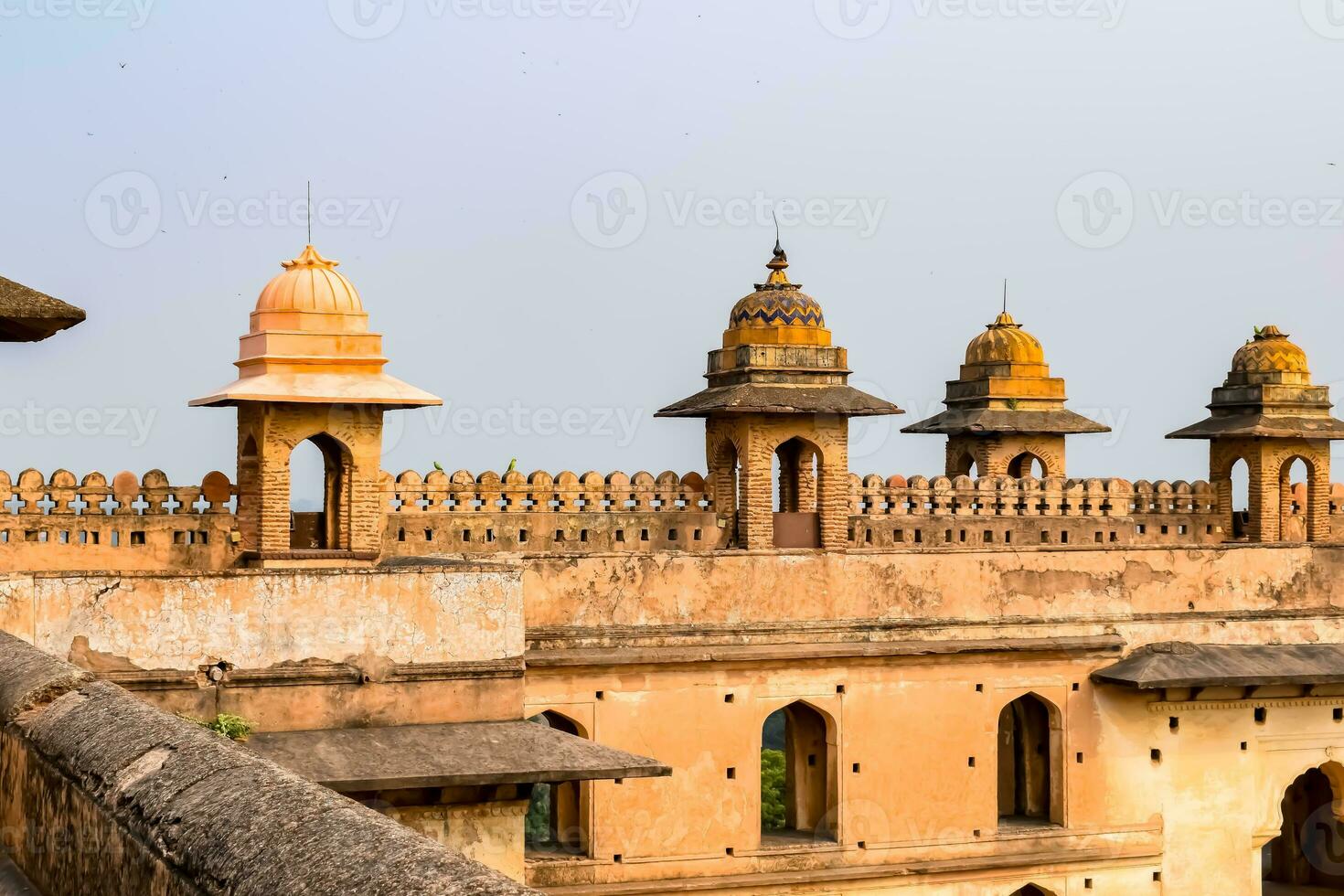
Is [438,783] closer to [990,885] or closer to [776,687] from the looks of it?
[776,687]

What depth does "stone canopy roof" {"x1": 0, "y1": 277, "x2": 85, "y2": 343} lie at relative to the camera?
22.4ft

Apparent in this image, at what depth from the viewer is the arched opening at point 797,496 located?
18203 millimetres

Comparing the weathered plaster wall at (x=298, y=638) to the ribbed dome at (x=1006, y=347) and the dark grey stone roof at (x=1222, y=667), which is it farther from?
the ribbed dome at (x=1006, y=347)

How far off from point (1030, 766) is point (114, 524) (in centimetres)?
899

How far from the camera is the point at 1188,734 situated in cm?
1733

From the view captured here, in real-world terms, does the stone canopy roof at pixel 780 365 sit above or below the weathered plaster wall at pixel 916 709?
above

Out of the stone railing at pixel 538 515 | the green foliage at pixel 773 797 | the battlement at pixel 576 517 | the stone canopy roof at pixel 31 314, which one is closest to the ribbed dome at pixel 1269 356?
the battlement at pixel 576 517

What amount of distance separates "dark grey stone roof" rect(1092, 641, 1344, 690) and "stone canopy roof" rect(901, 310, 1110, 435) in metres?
6.02

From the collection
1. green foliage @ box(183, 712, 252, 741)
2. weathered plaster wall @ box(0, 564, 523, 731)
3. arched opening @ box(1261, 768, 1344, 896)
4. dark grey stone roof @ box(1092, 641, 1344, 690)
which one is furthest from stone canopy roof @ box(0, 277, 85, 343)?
arched opening @ box(1261, 768, 1344, 896)

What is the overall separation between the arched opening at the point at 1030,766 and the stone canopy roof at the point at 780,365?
3298 millimetres

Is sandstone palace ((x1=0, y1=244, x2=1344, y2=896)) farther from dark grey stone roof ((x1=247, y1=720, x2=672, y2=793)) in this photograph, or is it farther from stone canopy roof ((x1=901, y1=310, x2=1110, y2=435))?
stone canopy roof ((x1=901, y1=310, x2=1110, y2=435))

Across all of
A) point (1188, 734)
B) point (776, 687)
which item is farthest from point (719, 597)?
point (1188, 734)

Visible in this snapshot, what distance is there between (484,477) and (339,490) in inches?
52.1

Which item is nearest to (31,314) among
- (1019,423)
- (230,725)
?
(230,725)
